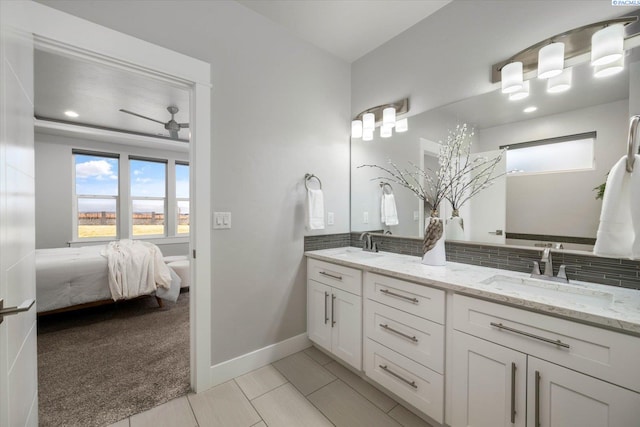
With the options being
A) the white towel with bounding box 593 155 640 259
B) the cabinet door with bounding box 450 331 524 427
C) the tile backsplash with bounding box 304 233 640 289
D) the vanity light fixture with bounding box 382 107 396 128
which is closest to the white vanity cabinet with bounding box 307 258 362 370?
the tile backsplash with bounding box 304 233 640 289

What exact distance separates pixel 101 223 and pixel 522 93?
6.28 m

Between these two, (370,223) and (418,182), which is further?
(370,223)

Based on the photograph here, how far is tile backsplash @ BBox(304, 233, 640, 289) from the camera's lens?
46.5 inches

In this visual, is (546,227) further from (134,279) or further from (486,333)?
(134,279)

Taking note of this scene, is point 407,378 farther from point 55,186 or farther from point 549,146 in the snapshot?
point 55,186

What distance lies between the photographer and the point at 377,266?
5.26 ft

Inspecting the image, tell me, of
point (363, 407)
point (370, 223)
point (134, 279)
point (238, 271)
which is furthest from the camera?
point (134, 279)

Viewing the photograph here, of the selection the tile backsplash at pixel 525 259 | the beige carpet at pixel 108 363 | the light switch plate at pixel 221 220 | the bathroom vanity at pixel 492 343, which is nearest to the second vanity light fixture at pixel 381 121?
the tile backsplash at pixel 525 259

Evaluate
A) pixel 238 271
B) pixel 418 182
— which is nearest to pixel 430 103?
pixel 418 182

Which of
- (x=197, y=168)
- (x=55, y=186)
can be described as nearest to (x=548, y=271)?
(x=197, y=168)

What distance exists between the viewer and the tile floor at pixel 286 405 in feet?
4.69

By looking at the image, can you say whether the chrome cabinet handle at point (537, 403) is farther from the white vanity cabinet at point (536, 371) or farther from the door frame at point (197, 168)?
the door frame at point (197, 168)

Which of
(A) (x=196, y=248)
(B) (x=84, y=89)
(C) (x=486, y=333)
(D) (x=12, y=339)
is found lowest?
(C) (x=486, y=333)

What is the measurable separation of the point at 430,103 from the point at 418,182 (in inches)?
24.1
